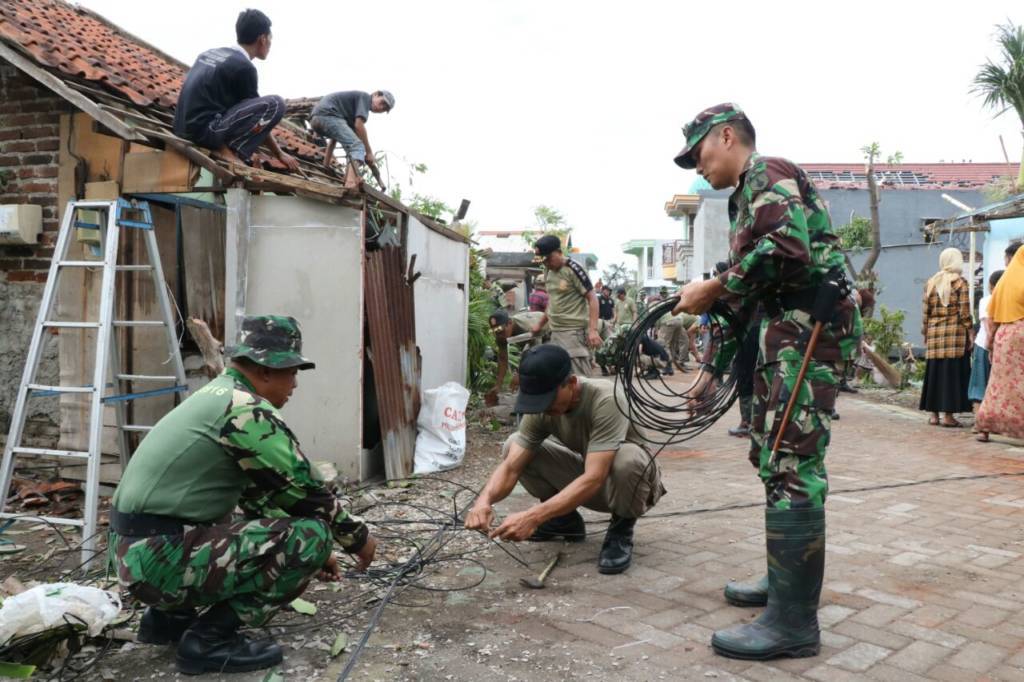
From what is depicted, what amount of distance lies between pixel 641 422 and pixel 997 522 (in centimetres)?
270

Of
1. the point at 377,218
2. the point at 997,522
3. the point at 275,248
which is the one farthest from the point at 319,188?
the point at 997,522

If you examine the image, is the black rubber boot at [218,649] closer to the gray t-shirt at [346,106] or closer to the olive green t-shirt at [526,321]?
the olive green t-shirt at [526,321]

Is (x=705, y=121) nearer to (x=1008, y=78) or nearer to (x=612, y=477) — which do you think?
(x=612, y=477)

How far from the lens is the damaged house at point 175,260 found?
5922 mm

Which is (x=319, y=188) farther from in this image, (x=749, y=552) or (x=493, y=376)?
(x=493, y=376)

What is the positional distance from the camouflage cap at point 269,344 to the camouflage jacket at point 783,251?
1.67 metres

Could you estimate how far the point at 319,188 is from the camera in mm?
5996

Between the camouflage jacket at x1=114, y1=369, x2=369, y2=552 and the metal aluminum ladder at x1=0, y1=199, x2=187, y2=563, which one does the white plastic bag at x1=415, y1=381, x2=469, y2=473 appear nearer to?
the metal aluminum ladder at x1=0, y1=199, x2=187, y2=563

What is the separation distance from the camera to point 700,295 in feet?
A: 9.75

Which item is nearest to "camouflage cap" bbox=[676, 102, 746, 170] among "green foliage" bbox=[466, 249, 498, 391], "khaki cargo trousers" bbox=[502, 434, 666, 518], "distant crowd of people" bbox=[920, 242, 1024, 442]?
"khaki cargo trousers" bbox=[502, 434, 666, 518]

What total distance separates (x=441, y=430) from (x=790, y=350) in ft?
14.5

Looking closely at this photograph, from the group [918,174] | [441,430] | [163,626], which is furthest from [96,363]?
[918,174]

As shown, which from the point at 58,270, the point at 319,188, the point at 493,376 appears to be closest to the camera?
the point at 58,270

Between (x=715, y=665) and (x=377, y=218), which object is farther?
(x=377, y=218)
